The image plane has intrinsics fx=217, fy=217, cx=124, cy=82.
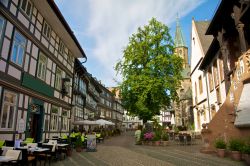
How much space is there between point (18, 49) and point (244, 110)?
12.4 metres

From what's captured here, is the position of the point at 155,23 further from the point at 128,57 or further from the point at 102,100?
the point at 102,100

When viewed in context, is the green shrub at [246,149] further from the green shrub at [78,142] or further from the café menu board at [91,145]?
the green shrub at [78,142]

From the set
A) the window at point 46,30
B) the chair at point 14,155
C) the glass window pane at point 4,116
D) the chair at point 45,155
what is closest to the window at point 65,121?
the window at point 46,30

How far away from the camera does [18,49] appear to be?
451 inches

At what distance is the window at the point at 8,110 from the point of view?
1016 centimetres

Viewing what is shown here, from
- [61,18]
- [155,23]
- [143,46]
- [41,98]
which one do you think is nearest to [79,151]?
[41,98]

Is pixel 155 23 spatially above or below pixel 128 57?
above

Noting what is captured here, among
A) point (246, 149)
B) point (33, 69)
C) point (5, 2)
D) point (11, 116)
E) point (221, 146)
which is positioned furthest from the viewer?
point (33, 69)

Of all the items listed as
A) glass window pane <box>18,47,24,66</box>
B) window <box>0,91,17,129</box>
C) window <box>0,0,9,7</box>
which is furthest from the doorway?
window <box>0,0,9,7</box>

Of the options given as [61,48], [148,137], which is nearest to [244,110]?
[148,137]

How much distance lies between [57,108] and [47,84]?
10.1 feet

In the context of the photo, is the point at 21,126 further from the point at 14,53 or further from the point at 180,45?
the point at 180,45

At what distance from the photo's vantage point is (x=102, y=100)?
63062 millimetres

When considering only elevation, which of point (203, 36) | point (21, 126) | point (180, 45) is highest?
point (180, 45)
